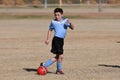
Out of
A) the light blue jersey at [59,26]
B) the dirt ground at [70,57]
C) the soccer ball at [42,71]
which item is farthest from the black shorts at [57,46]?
the dirt ground at [70,57]

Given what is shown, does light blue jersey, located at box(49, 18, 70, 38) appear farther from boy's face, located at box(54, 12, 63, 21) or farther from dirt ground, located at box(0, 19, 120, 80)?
dirt ground, located at box(0, 19, 120, 80)

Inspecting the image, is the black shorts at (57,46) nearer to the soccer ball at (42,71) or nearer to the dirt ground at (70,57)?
the soccer ball at (42,71)

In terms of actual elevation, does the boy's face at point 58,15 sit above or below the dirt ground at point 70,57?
above

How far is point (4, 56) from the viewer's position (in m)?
18.4

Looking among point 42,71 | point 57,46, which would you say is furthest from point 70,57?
point 42,71

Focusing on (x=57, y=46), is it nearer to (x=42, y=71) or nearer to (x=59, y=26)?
(x=59, y=26)

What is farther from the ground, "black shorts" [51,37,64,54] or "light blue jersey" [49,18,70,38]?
"light blue jersey" [49,18,70,38]

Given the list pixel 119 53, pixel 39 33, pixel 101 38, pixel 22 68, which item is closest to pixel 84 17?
pixel 39 33

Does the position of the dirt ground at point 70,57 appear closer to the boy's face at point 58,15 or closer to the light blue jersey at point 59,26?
the light blue jersey at point 59,26

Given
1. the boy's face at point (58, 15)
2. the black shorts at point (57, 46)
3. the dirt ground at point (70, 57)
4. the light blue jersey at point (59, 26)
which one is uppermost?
the boy's face at point (58, 15)

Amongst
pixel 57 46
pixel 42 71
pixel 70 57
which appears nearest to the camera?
pixel 42 71

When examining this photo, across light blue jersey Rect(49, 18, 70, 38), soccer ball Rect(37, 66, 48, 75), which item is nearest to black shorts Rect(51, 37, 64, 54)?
light blue jersey Rect(49, 18, 70, 38)

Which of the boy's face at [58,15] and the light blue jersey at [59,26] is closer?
the boy's face at [58,15]

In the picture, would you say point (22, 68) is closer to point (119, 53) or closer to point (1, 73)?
point (1, 73)
